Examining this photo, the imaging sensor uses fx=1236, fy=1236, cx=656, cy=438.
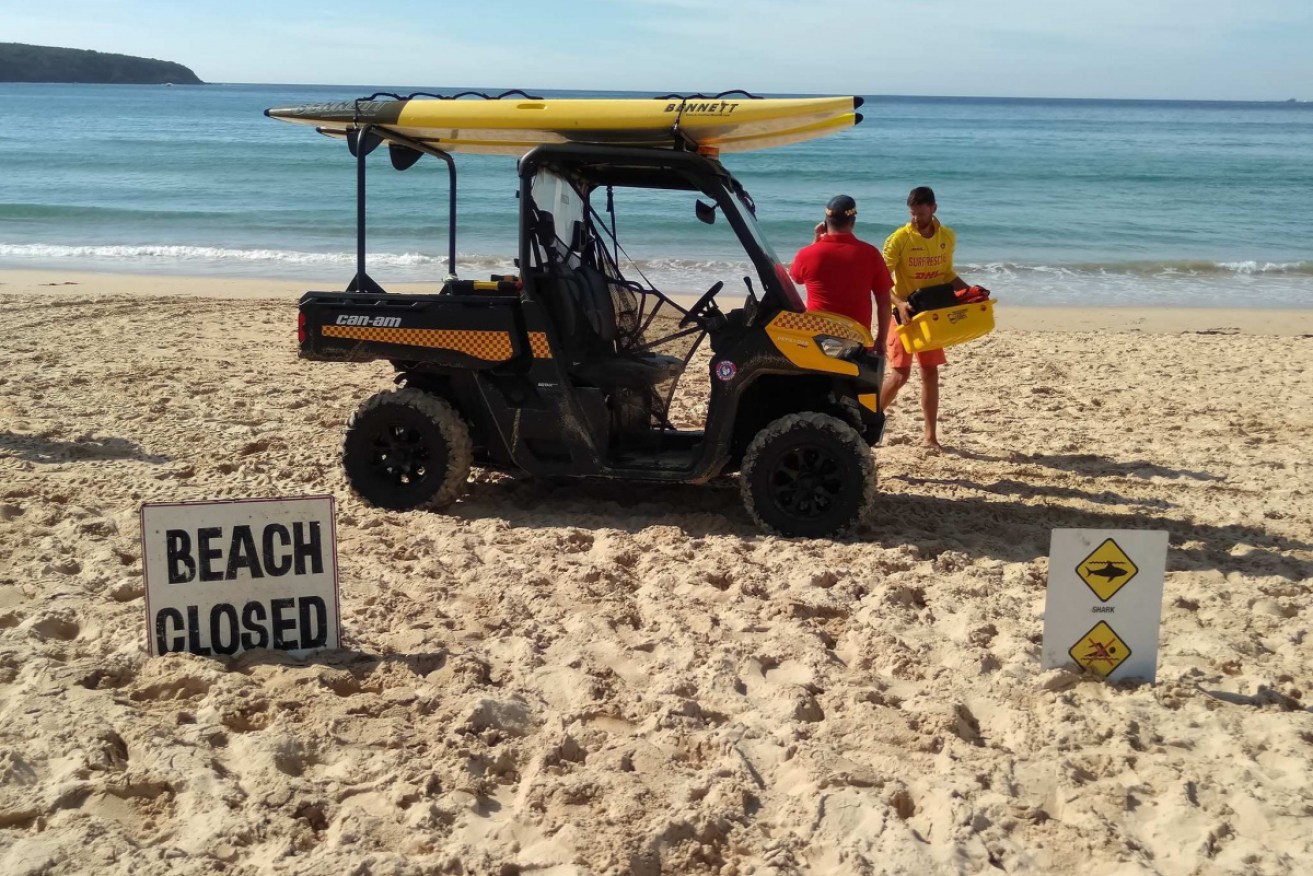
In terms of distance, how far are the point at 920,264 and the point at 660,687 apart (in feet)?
12.6

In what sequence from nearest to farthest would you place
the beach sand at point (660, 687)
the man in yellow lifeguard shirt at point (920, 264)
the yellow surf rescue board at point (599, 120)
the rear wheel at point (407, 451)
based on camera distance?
the beach sand at point (660, 687), the yellow surf rescue board at point (599, 120), the rear wheel at point (407, 451), the man in yellow lifeguard shirt at point (920, 264)

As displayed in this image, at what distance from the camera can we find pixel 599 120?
5477mm

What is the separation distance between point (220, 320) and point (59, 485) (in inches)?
216

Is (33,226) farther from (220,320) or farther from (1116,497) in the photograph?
(1116,497)

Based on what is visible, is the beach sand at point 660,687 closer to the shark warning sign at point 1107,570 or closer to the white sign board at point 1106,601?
the white sign board at point 1106,601

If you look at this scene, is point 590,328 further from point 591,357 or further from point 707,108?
point 707,108

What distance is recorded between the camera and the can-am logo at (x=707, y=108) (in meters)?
5.34

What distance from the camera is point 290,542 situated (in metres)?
4.19

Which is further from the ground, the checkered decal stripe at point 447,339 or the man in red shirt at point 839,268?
the man in red shirt at point 839,268

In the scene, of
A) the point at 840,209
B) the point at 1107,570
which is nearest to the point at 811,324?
the point at 840,209

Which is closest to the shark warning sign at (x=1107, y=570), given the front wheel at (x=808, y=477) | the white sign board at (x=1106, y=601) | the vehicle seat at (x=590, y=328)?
the white sign board at (x=1106, y=601)

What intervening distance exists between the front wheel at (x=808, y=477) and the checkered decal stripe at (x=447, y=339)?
1246 mm

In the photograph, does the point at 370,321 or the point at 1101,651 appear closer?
the point at 1101,651

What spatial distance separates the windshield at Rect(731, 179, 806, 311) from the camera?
562 cm
